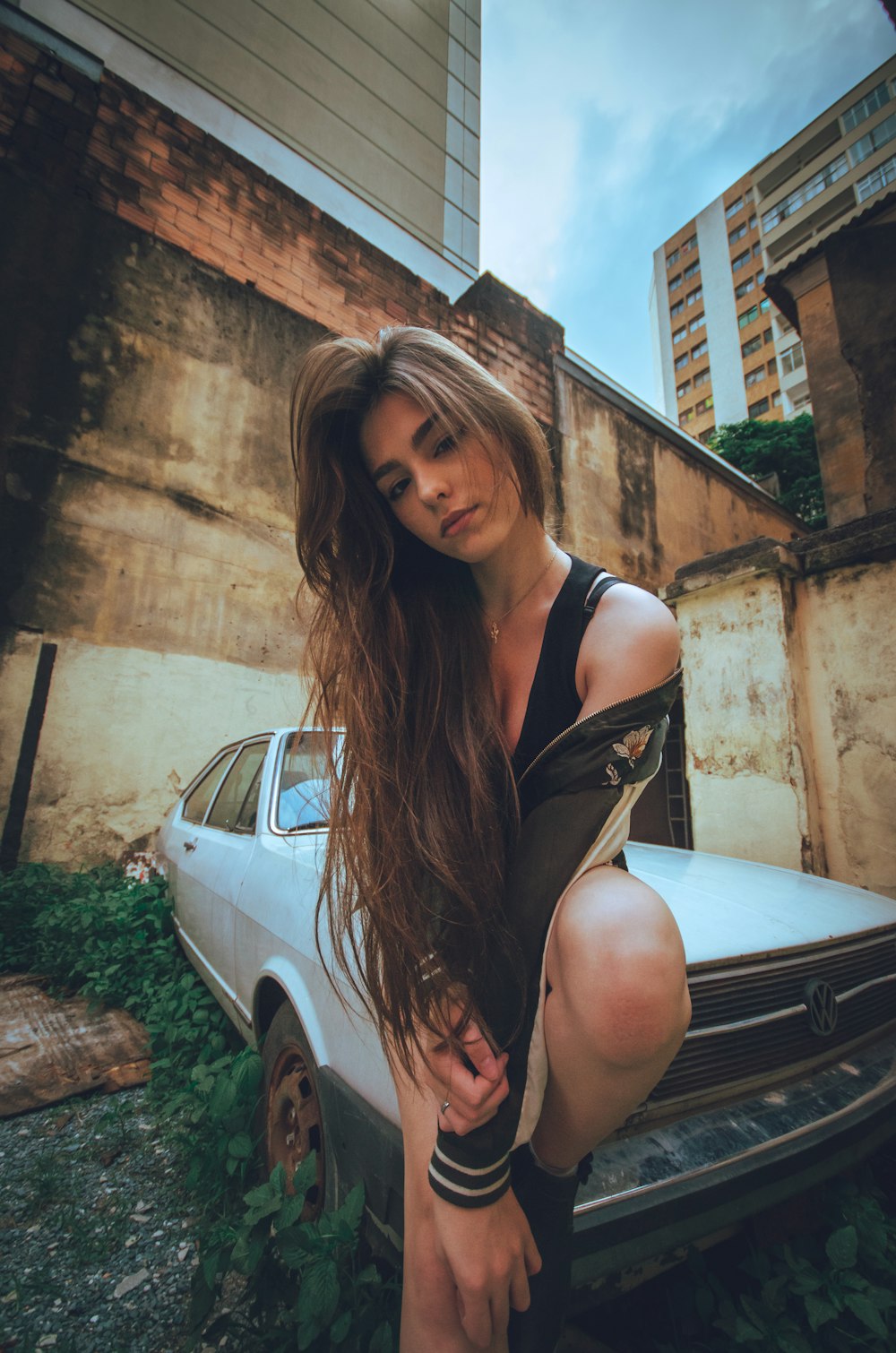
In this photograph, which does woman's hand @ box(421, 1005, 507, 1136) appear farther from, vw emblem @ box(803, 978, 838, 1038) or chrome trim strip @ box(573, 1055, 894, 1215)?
vw emblem @ box(803, 978, 838, 1038)

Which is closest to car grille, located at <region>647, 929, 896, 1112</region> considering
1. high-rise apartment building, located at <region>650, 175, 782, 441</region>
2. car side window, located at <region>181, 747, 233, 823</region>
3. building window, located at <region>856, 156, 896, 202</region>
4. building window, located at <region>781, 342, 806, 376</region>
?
car side window, located at <region>181, 747, 233, 823</region>

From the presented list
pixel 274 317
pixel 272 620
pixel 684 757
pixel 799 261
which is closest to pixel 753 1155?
pixel 684 757

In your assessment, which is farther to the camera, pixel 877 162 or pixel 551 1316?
pixel 877 162

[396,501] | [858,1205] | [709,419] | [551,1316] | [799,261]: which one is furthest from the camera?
[709,419]

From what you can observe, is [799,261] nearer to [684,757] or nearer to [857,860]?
[684,757]

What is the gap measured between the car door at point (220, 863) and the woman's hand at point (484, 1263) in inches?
60.6

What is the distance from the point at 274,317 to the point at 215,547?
8.15 feet

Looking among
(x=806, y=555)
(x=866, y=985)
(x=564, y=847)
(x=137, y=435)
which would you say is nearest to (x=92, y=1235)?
(x=564, y=847)

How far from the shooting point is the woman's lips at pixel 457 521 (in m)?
1.16

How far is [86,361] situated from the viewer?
4824 millimetres

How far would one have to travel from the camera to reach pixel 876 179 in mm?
30359

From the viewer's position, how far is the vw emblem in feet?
5.50

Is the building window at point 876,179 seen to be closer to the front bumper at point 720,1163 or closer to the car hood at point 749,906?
the car hood at point 749,906

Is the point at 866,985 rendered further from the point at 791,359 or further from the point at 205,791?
the point at 791,359
